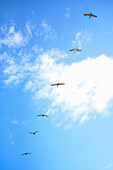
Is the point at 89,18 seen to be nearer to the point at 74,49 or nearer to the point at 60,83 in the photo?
the point at 74,49

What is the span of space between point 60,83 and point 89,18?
19.1 meters

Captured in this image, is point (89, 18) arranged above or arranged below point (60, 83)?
above

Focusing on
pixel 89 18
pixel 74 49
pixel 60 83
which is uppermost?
pixel 89 18

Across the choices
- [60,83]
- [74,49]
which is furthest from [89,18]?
[60,83]

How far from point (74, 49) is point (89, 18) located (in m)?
9.39

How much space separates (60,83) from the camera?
5247 centimetres

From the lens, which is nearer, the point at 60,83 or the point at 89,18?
the point at 89,18

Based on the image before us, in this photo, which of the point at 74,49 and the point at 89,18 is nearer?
the point at 89,18

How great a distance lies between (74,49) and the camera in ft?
175

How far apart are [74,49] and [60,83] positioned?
35.2ft

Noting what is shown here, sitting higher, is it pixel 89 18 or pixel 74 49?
pixel 89 18

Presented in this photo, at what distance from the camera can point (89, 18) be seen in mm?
48500
